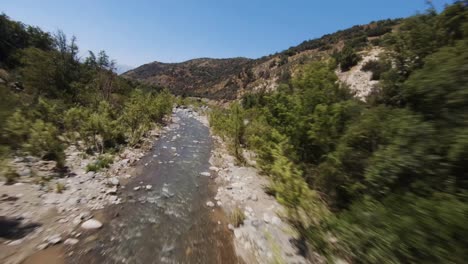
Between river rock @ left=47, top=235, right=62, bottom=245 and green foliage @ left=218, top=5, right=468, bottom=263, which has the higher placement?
green foliage @ left=218, top=5, right=468, bottom=263

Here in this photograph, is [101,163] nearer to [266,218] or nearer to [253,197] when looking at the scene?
[253,197]

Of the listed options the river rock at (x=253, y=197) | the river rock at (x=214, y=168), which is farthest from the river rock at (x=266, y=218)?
the river rock at (x=214, y=168)

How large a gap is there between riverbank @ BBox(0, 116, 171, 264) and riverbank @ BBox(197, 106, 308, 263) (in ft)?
12.4

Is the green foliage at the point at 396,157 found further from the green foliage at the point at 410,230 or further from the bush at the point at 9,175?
the bush at the point at 9,175

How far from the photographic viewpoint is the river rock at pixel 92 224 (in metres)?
6.04

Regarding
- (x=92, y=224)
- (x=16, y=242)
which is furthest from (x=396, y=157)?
(x=16, y=242)

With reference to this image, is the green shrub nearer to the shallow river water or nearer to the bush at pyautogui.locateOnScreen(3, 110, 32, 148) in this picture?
the shallow river water

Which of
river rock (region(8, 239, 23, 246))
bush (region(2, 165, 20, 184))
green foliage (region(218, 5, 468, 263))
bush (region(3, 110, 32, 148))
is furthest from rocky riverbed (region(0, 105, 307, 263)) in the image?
green foliage (region(218, 5, 468, 263))

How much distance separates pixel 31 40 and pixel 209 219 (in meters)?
47.7

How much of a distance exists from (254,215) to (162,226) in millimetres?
2770

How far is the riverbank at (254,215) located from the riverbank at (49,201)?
379cm

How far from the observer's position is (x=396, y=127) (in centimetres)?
443

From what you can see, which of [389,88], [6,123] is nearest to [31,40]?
[6,123]

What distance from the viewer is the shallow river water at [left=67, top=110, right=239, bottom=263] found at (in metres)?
5.36
